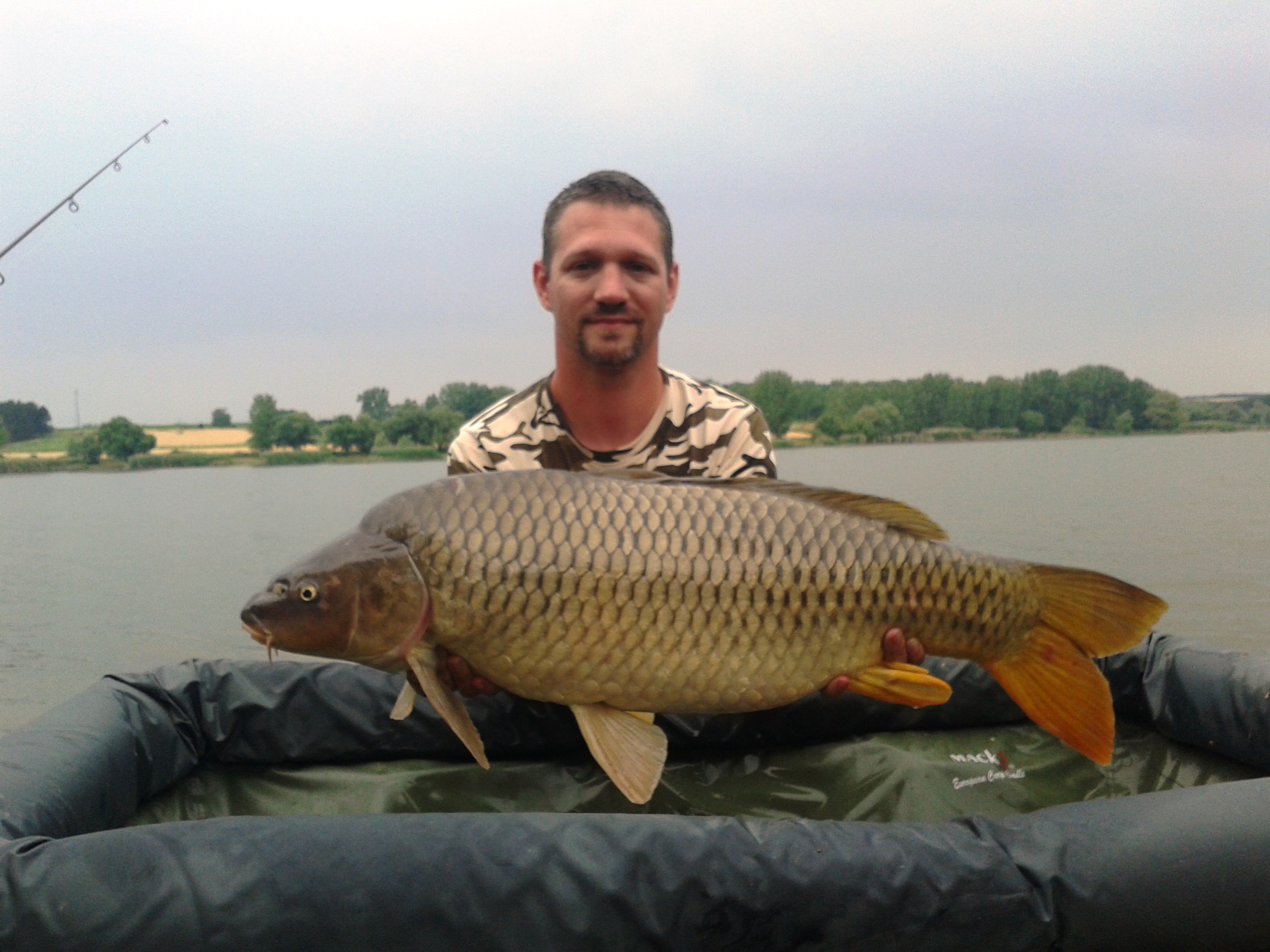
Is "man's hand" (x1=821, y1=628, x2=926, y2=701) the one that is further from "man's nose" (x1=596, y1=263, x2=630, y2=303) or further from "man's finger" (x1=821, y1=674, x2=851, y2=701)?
"man's nose" (x1=596, y1=263, x2=630, y2=303)

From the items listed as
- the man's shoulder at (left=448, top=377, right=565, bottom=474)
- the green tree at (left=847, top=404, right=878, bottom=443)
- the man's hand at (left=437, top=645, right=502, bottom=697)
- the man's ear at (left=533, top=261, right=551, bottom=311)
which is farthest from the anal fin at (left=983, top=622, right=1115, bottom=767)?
the green tree at (left=847, top=404, right=878, bottom=443)

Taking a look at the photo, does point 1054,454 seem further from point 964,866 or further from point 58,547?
point 964,866

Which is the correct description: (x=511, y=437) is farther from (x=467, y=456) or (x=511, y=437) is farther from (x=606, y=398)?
(x=606, y=398)

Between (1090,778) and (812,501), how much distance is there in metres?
0.98

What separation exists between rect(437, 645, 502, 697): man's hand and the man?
22.6 inches

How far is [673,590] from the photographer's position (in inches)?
59.9

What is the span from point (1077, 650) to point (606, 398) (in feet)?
3.75

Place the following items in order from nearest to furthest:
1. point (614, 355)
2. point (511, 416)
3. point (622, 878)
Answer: point (622, 878)
point (614, 355)
point (511, 416)

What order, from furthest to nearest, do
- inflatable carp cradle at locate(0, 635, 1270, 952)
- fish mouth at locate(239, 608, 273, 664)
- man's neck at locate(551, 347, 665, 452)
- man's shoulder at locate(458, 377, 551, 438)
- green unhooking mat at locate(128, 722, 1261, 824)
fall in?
man's shoulder at locate(458, 377, 551, 438) → man's neck at locate(551, 347, 665, 452) → green unhooking mat at locate(128, 722, 1261, 824) → fish mouth at locate(239, 608, 273, 664) → inflatable carp cradle at locate(0, 635, 1270, 952)

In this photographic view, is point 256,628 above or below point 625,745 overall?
above

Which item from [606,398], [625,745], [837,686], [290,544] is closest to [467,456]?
[606,398]

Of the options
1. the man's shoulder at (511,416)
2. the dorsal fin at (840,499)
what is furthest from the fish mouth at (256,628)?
the man's shoulder at (511,416)

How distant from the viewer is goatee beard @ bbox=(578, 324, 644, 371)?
2.13 m

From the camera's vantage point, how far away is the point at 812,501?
1653 millimetres
